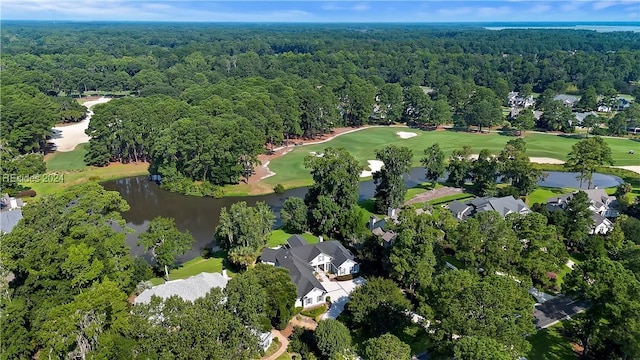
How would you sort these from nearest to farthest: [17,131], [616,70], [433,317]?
[433,317]
[17,131]
[616,70]

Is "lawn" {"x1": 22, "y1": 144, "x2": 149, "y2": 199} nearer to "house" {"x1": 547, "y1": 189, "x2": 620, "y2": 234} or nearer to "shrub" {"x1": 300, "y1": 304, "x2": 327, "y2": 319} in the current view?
"shrub" {"x1": 300, "y1": 304, "x2": 327, "y2": 319}

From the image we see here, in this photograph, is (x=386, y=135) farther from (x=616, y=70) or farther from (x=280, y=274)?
(x=616, y=70)

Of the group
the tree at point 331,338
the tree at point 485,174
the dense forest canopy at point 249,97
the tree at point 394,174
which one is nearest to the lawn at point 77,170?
the dense forest canopy at point 249,97

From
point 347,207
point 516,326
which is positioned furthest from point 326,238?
point 516,326

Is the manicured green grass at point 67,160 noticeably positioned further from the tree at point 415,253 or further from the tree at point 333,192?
the tree at point 415,253

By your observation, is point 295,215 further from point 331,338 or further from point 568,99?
point 568,99

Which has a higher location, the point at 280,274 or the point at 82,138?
the point at 280,274

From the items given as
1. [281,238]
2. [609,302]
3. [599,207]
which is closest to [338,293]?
[281,238]
